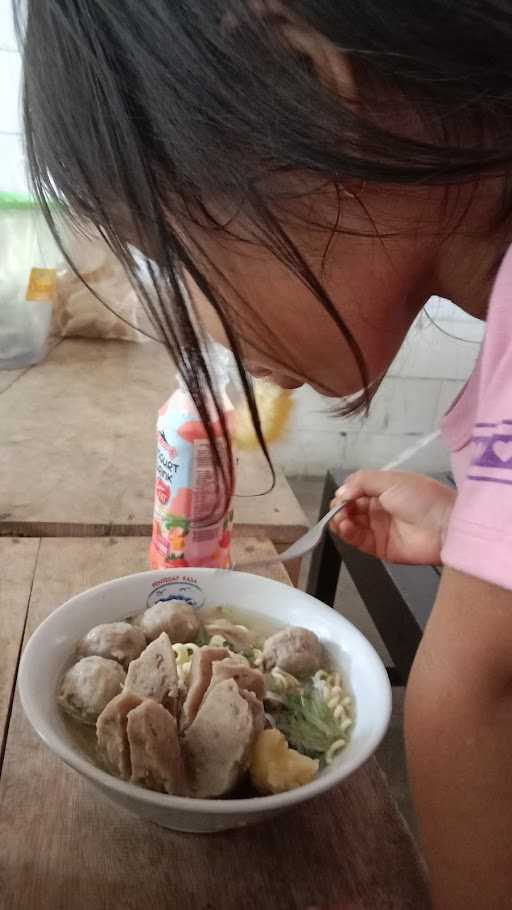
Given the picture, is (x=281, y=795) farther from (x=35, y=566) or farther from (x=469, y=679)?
(x=35, y=566)

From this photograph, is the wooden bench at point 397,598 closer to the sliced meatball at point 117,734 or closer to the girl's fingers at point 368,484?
the girl's fingers at point 368,484

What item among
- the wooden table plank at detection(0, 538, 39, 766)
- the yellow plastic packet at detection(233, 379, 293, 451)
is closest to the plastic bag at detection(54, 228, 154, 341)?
the yellow plastic packet at detection(233, 379, 293, 451)

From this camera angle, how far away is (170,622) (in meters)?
0.54

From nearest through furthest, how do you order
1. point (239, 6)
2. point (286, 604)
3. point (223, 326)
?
point (239, 6), point (223, 326), point (286, 604)

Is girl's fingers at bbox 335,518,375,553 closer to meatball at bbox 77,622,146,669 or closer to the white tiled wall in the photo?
meatball at bbox 77,622,146,669

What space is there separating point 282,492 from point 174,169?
540 mm

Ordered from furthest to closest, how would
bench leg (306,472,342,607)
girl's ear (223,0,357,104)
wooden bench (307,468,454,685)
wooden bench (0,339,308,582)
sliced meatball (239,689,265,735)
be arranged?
bench leg (306,472,342,607) → wooden bench (307,468,454,685) → wooden bench (0,339,308,582) → sliced meatball (239,689,265,735) → girl's ear (223,0,357,104)

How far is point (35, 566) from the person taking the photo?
0.68 meters

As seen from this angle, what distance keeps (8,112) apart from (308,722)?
4.79 feet

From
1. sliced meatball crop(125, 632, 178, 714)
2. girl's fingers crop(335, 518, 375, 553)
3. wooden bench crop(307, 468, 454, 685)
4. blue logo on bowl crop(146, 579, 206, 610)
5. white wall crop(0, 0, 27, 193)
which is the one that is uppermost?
white wall crop(0, 0, 27, 193)

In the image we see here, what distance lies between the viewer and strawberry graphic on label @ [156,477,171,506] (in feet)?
2.07

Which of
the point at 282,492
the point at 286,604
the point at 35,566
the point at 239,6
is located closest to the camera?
the point at 239,6

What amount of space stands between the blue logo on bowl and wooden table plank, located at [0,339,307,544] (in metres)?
0.20

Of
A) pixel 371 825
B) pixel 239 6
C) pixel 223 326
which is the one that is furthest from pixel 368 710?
pixel 239 6
